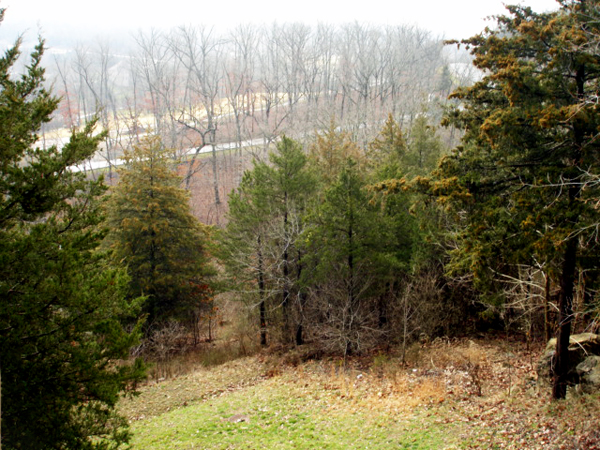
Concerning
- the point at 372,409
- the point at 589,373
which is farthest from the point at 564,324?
the point at 372,409

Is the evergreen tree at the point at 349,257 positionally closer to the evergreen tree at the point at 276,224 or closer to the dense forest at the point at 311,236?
the dense forest at the point at 311,236

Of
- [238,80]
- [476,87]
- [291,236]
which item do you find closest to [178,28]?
[238,80]

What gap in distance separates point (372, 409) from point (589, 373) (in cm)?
544

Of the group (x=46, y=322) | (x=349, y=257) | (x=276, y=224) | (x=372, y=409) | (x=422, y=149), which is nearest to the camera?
(x=46, y=322)

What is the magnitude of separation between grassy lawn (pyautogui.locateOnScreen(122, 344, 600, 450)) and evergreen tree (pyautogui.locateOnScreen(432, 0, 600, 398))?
5.17 feet

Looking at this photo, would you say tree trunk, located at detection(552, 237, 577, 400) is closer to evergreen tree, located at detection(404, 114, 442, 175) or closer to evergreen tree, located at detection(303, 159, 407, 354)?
evergreen tree, located at detection(303, 159, 407, 354)

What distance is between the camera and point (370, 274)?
17.8 m

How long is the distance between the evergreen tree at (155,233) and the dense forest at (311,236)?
0.10 metres

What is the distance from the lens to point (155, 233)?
69.9ft

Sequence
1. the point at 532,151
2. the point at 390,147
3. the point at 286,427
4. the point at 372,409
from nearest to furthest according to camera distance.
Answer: the point at 532,151 < the point at 286,427 < the point at 372,409 < the point at 390,147

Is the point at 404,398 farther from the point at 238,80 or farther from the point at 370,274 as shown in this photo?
the point at 238,80

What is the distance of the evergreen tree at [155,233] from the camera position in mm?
20656

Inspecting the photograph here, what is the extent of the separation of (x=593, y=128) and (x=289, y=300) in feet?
46.7

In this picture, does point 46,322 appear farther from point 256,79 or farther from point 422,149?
point 256,79
